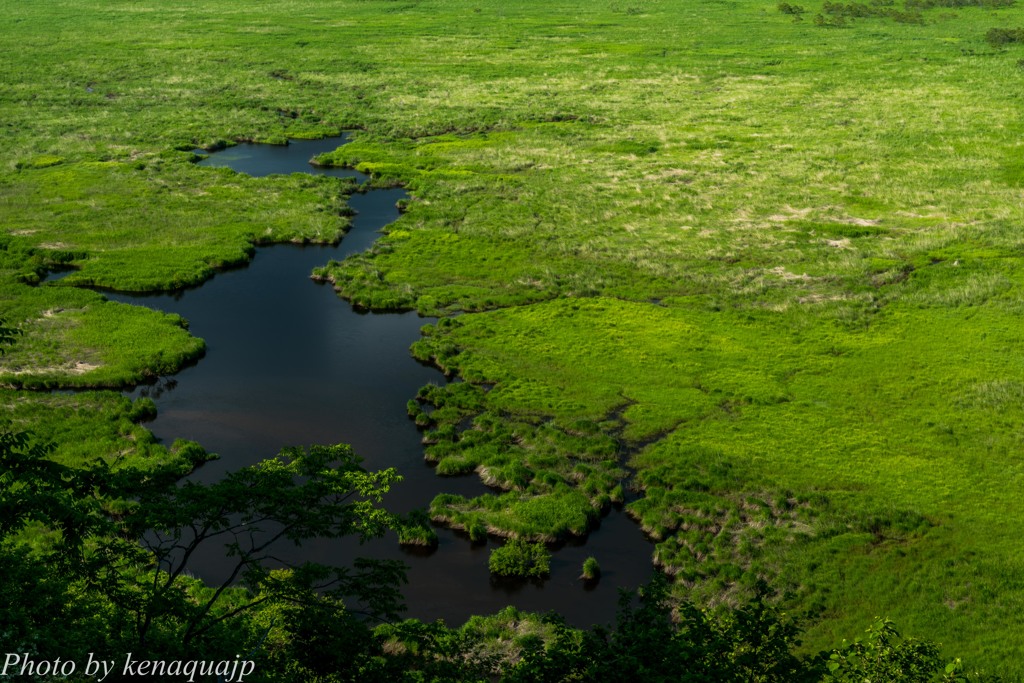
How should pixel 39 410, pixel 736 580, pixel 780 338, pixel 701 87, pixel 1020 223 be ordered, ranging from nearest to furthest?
pixel 736 580 < pixel 39 410 < pixel 780 338 < pixel 1020 223 < pixel 701 87

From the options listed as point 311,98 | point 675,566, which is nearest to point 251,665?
point 675,566

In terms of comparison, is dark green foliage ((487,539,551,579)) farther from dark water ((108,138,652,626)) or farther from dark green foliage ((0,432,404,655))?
dark green foliage ((0,432,404,655))

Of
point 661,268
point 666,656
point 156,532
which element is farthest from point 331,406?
point 666,656

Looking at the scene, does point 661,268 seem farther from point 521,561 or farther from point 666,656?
point 666,656

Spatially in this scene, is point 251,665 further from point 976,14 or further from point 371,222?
point 976,14

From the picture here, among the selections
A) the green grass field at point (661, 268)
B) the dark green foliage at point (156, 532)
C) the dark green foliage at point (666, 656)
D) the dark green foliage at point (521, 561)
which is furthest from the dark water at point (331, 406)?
the dark green foliage at point (666, 656)

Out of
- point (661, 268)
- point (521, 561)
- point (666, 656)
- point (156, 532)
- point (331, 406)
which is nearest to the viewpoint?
point (666, 656)
